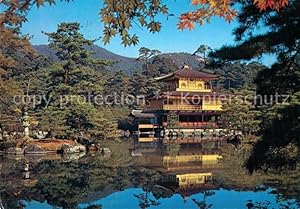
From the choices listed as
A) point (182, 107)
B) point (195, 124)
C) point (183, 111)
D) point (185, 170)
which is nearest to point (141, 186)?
point (185, 170)

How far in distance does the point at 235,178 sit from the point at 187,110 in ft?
62.7

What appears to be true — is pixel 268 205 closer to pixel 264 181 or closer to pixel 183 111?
pixel 264 181

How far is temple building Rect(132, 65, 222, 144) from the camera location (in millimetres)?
27000

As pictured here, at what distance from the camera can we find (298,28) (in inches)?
203

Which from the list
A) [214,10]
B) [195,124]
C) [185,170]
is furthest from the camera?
[195,124]

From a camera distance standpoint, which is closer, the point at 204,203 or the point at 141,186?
the point at 204,203

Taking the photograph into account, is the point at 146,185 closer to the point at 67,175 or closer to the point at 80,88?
the point at 67,175

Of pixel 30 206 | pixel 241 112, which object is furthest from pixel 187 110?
pixel 30 206

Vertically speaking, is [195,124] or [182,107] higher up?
[182,107]

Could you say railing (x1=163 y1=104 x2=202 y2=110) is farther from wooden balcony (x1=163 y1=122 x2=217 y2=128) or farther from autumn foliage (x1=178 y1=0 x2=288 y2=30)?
autumn foliage (x1=178 y1=0 x2=288 y2=30)

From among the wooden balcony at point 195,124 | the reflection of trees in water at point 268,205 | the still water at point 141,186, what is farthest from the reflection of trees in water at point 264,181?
the wooden balcony at point 195,124

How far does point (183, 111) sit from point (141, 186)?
66.2 ft

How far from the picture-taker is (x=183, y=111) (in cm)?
2847

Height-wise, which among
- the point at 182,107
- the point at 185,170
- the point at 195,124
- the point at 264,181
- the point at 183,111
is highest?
the point at 182,107
